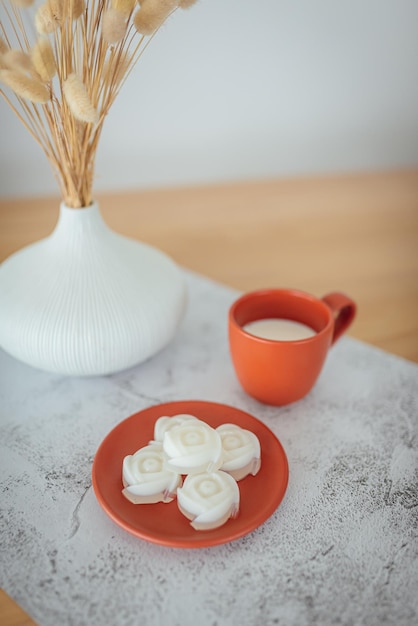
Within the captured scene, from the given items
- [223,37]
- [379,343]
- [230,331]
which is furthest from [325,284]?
[223,37]

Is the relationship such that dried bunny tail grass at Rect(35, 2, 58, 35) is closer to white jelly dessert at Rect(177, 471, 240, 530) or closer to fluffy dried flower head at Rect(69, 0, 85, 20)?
fluffy dried flower head at Rect(69, 0, 85, 20)

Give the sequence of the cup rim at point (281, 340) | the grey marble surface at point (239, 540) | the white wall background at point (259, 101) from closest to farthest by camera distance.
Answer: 1. the grey marble surface at point (239, 540)
2. the cup rim at point (281, 340)
3. the white wall background at point (259, 101)

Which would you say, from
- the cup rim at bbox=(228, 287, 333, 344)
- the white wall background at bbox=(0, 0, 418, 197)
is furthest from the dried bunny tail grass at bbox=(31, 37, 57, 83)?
the white wall background at bbox=(0, 0, 418, 197)

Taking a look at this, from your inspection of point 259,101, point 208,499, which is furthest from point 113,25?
point 259,101

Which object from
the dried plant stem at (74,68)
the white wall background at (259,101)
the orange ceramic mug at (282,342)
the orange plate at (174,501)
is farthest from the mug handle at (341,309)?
the white wall background at (259,101)

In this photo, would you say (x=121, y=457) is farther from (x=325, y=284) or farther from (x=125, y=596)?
(x=325, y=284)

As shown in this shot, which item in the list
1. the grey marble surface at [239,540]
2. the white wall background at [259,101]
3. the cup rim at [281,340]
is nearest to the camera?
the grey marble surface at [239,540]

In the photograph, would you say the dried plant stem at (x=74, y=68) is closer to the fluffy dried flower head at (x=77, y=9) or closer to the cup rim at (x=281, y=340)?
the fluffy dried flower head at (x=77, y=9)
